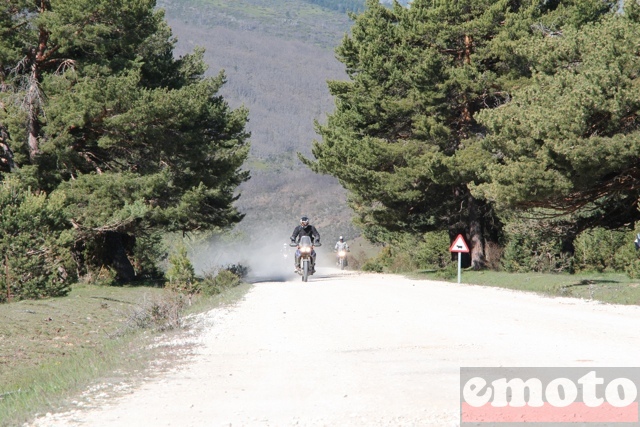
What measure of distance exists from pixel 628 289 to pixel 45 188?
73.1ft

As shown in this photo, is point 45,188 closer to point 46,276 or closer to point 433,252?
point 46,276

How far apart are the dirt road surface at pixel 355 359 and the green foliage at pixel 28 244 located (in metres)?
8.43

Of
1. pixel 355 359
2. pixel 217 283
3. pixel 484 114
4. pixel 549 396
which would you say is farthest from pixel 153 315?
pixel 484 114

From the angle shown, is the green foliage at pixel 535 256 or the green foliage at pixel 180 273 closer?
the green foliage at pixel 180 273

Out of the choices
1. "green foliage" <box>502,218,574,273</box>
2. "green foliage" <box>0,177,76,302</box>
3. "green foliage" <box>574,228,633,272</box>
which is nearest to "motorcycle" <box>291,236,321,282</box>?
"green foliage" <box>0,177,76,302</box>

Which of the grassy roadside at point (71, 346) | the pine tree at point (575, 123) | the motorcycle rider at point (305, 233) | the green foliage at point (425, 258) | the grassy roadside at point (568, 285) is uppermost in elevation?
the pine tree at point (575, 123)

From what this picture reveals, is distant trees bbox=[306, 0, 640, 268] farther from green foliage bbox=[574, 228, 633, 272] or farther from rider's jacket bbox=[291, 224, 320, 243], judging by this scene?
rider's jacket bbox=[291, 224, 320, 243]

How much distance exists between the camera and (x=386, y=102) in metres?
35.3

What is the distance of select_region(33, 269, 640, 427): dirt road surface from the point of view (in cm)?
647

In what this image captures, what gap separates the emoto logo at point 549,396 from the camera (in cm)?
598

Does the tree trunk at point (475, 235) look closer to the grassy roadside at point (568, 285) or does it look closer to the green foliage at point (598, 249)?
the green foliage at point (598, 249)

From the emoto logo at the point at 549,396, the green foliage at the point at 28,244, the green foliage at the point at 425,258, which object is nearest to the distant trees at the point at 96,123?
the green foliage at the point at 28,244

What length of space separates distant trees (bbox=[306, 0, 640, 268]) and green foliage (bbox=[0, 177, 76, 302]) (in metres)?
13.3

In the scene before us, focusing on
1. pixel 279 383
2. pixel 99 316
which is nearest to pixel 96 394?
pixel 279 383
